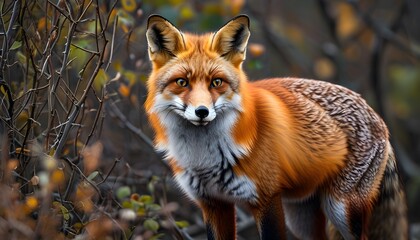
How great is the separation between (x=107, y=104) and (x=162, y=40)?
2.10m

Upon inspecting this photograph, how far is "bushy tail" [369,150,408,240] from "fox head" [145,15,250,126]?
170cm

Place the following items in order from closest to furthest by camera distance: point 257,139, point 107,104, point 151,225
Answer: point 257,139, point 151,225, point 107,104

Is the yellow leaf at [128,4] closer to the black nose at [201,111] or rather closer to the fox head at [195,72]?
the fox head at [195,72]

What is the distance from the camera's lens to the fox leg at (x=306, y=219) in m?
6.19

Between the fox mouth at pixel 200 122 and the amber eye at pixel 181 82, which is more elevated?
the amber eye at pixel 181 82

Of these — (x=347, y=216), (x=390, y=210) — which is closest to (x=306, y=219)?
(x=347, y=216)

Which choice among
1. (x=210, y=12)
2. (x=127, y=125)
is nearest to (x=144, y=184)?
(x=127, y=125)

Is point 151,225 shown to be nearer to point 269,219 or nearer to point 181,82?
point 269,219

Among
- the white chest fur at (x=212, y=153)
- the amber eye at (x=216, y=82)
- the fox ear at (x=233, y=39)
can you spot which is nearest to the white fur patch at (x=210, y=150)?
the white chest fur at (x=212, y=153)

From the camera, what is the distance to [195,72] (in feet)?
16.6

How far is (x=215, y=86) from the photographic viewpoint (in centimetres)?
509

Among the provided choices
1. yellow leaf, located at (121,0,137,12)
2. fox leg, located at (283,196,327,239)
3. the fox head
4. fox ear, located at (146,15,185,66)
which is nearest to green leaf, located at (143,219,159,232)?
the fox head

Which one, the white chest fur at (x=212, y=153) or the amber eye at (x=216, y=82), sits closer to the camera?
the amber eye at (x=216, y=82)

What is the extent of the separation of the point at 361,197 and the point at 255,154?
3.40ft
